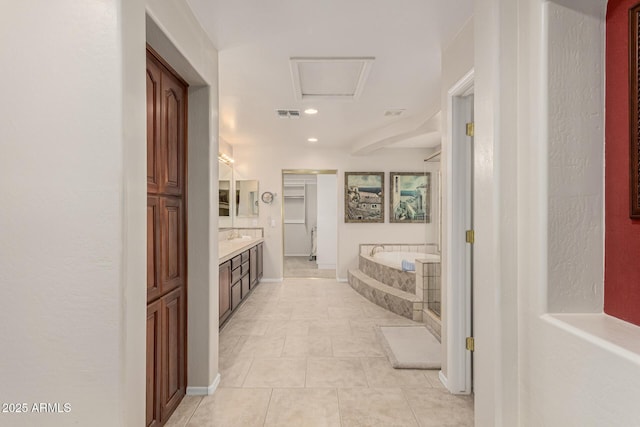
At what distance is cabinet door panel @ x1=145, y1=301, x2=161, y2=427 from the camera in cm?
182

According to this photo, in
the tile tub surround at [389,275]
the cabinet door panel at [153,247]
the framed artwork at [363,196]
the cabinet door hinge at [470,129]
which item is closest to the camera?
the cabinet door panel at [153,247]

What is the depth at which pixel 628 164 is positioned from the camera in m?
1.04

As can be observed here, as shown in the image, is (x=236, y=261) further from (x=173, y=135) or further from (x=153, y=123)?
(x=153, y=123)

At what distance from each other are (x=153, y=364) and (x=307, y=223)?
26.2ft

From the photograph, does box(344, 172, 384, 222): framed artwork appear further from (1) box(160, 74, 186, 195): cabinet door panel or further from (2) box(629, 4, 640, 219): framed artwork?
(2) box(629, 4, 640, 219): framed artwork

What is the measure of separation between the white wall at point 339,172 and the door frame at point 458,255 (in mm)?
3834

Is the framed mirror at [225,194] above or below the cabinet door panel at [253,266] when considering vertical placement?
above

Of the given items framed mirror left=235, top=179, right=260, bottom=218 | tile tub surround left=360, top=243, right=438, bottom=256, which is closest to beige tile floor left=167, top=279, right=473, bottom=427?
tile tub surround left=360, top=243, right=438, bottom=256

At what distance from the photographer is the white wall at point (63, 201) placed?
1.17m

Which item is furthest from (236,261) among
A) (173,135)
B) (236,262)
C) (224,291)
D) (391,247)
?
(391,247)

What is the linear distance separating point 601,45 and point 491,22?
38cm

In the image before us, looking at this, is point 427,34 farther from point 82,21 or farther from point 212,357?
point 212,357

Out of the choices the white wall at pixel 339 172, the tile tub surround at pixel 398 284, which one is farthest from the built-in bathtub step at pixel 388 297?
the white wall at pixel 339 172

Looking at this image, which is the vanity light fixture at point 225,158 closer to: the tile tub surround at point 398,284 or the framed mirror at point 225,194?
the framed mirror at point 225,194
